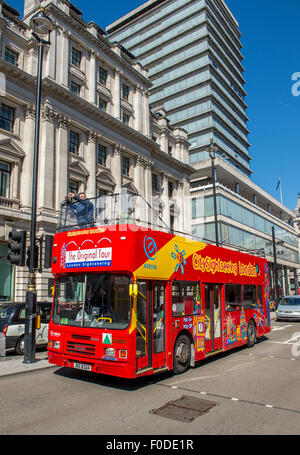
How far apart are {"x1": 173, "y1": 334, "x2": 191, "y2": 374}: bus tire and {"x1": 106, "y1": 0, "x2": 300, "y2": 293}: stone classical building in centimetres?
4083

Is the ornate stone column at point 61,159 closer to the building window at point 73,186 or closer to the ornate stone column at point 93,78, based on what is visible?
the building window at point 73,186

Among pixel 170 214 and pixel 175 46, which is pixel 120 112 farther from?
pixel 175 46

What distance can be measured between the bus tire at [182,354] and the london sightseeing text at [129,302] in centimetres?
2

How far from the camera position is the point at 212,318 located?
1000cm

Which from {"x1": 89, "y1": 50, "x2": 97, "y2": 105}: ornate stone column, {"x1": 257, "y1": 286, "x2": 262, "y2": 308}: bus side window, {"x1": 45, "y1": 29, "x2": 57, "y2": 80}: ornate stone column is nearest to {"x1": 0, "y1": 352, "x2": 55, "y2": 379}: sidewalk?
{"x1": 257, "y1": 286, "x2": 262, "y2": 308}: bus side window

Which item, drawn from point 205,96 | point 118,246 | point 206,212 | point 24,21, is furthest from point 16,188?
point 205,96

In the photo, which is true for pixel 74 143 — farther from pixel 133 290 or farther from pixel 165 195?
pixel 133 290

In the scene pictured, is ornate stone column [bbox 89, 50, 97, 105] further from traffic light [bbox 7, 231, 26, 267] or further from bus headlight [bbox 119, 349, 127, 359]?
bus headlight [bbox 119, 349, 127, 359]

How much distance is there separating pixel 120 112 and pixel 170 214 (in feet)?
41.4

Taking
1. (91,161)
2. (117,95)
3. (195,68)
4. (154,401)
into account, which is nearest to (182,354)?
(154,401)

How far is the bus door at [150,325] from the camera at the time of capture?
7.12 meters

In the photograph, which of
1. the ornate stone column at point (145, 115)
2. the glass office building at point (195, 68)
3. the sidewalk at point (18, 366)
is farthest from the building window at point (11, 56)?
the glass office building at point (195, 68)

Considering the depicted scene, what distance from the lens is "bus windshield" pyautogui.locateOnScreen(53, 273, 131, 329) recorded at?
23.2ft
